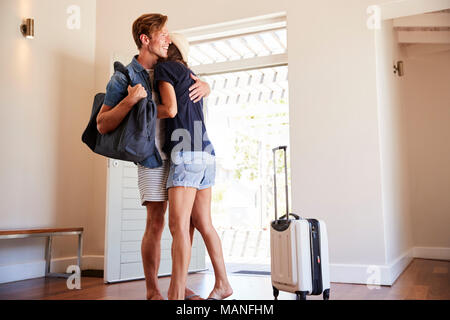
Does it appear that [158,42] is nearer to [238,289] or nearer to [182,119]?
[182,119]

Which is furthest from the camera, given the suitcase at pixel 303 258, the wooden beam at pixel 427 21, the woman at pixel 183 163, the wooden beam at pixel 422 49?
the wooden beam at pixel 422 49

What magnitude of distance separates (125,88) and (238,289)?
156cm

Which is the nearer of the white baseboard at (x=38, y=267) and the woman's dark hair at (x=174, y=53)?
the woman's dark hair at (x=174, y=53)

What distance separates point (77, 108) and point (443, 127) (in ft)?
12.7

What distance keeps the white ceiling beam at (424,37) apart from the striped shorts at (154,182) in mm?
3715

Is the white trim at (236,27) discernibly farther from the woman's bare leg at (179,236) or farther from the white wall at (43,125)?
the woman's bare leg at (179,236)

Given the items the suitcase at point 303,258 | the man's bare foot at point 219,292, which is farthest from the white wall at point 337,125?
the man's bare foot at point 219,292

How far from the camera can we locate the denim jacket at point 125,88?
5.91 ft

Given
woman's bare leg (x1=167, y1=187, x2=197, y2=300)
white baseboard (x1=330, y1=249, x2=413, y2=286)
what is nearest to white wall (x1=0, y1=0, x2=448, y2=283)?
white baseboard (x1=330, y1=249, x2=413, y2=286)

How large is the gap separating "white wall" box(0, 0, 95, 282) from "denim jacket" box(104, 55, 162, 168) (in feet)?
6.04

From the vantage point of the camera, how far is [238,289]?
2.76m

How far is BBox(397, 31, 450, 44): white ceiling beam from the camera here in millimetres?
4508
